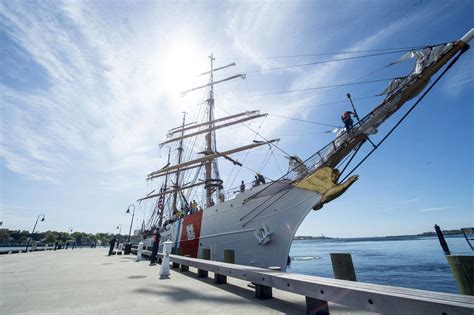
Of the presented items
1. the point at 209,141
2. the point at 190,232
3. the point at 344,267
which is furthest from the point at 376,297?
the point at 209,141

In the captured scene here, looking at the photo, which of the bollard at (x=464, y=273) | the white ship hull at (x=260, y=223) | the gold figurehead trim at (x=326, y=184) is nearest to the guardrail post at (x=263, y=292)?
the bollard at (x=464, y=273)

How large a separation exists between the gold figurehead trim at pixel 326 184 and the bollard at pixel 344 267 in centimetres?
490

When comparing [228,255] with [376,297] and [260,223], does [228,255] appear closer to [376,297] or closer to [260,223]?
[260,223]

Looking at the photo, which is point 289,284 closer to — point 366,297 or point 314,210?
point 366,297

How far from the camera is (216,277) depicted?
5297mm

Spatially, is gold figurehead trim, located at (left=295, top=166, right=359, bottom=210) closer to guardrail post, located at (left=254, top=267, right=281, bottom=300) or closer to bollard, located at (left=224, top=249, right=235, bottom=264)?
bollard, located at (left=224, top=249, right=235, bottom=264)

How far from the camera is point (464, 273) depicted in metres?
3.55

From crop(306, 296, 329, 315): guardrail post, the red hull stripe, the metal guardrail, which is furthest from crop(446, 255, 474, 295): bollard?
the red hull stripe

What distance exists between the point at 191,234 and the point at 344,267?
13.2 m

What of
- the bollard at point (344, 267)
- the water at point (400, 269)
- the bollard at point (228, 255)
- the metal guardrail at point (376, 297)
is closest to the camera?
the metal guardrail at point (376, 297)

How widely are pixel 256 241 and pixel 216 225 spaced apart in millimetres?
3313

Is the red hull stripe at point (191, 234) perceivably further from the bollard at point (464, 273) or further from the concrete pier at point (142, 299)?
the bollard at point (464, 273)

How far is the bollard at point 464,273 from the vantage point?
3.47m

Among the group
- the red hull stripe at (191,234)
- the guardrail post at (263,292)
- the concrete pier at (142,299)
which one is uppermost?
the red hull stripe at (191,234)
